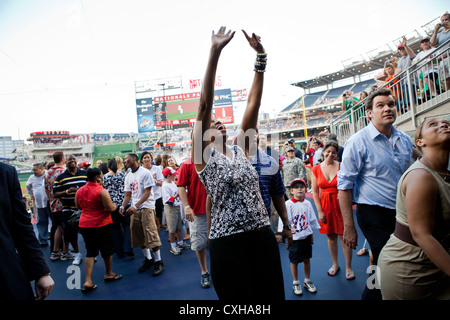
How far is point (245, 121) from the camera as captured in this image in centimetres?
174

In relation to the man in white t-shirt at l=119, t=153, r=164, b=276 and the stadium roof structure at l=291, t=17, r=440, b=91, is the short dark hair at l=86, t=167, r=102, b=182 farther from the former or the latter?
the stadium roof structure at l=291, t=17, r=440, b=91

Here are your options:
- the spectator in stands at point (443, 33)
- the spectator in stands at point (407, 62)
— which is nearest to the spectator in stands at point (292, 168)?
the spectator in stands at point (407, 62)

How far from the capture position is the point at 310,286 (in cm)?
279

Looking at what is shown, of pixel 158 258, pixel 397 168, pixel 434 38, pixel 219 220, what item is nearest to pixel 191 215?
pixel 158 258

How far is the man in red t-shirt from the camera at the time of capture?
319cm

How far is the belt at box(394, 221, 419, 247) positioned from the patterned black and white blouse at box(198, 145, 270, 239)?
2.58ft

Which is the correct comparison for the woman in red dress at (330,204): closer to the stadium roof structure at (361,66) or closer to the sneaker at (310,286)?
the sneaker at (310,286)

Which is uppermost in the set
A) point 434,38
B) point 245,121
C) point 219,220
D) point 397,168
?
point 434,38

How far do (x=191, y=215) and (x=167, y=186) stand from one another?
1968 millimetres

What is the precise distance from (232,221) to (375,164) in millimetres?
1320

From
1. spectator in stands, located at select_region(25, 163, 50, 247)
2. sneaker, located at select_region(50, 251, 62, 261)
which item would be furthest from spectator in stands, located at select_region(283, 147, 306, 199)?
spectator in stands, located at select_region(25, 163, 50, 247)

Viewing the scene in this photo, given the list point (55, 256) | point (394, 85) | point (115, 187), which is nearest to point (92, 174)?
point (115, 187)

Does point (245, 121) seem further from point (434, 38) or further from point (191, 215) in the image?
point (434, 38)

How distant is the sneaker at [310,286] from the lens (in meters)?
2.75
